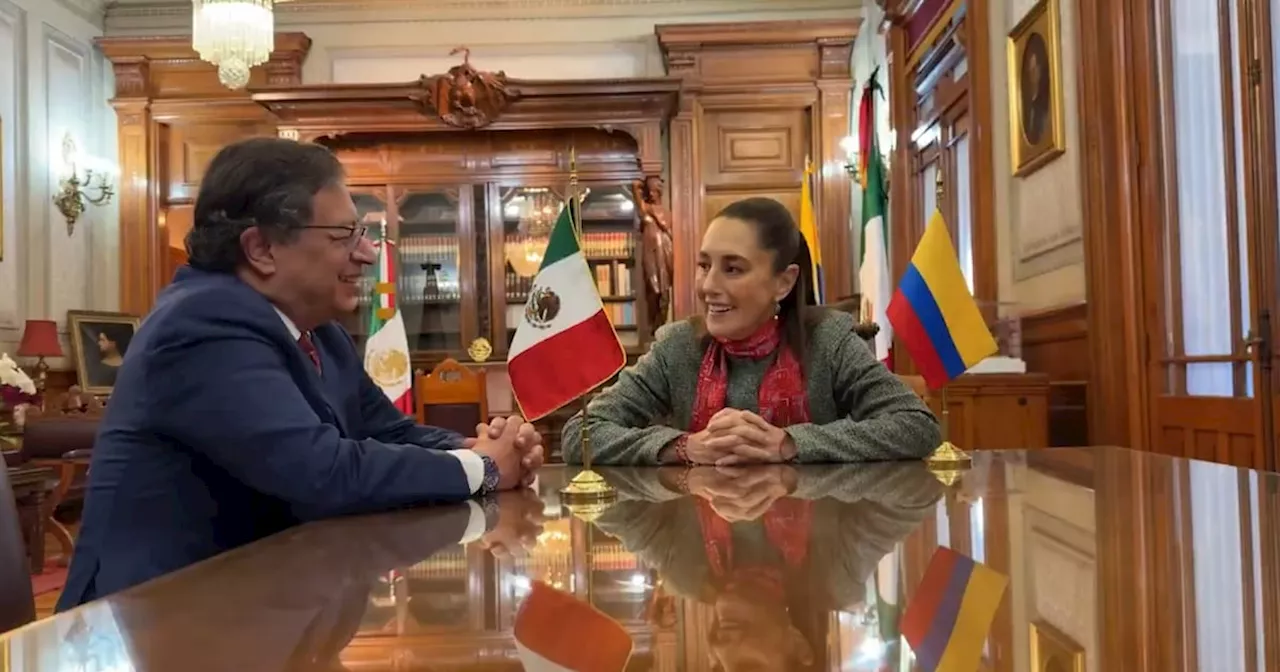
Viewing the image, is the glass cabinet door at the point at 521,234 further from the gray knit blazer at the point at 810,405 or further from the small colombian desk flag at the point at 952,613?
Answer: the small colombian desk flag at the point at 952,613

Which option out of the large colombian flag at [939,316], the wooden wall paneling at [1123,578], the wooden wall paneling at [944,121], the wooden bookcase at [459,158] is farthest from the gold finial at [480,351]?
the wooden wall paneling at [1123,578]

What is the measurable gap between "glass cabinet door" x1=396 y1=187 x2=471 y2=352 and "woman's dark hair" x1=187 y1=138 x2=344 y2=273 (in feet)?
17.9

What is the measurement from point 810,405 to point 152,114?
6.71 metres

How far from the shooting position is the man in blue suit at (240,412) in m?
1.20

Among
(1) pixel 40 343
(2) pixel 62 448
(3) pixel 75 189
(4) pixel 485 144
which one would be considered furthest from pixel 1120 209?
(3) pixel 75 189

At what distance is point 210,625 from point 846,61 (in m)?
6.88

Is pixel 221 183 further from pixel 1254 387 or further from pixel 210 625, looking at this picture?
pixel 1254 387

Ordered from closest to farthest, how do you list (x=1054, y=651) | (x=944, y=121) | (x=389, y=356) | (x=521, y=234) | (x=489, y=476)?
(x=1054, y=651)
(x=489, y=476)
(x=389, y=356)
(x=944, y=121)
(x=521, y=234)

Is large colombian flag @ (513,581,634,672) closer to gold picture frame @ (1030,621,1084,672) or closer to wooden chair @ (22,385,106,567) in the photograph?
gold picture frame @ (1030,621,1084,672)

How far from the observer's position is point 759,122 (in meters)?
7.11

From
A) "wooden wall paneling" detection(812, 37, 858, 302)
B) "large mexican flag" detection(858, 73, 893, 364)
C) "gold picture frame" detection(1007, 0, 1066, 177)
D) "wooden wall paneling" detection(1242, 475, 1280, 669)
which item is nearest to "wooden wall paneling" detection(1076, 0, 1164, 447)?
"gold picture frame" detection(1007, 0, 1066, 177)

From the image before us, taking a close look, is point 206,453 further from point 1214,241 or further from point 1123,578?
point 1214,241

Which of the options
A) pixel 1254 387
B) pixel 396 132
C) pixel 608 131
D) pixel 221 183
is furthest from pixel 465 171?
pixel 221 183

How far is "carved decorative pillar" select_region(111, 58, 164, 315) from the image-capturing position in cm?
718
